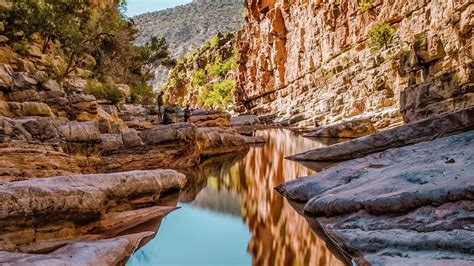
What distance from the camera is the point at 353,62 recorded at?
3803cm

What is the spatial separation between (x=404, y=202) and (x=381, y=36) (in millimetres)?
32215

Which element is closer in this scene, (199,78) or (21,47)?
(21,47)

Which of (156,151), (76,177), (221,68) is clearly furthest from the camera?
(221,68)

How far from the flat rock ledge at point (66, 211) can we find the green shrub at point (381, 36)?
31.2 metres

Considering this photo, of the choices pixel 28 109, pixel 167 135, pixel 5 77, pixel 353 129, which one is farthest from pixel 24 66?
pixel 353 129

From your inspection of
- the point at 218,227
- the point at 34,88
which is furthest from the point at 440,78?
the point at 34,88

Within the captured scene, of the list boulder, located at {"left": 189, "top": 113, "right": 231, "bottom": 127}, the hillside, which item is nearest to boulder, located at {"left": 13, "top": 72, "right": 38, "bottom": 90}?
boulder, located at {"left": 189, "top": 113, "right": 231, "bottom": 127}

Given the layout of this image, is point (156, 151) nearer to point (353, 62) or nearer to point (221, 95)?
point (353, 62)

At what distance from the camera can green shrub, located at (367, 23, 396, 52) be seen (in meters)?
34.2

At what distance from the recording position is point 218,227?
27.2ft

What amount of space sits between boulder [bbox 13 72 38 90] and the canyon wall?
14.5 meters

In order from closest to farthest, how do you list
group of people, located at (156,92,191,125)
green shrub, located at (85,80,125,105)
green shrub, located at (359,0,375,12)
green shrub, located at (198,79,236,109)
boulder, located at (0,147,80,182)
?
boulder, located at (0,147,80,182) < group of people, located at (156,92,191,125) < green shrub, located at (85,80,125,105) < green shrub, located at (359,0,375,12) < green shrub, located at (198,79,236,109)

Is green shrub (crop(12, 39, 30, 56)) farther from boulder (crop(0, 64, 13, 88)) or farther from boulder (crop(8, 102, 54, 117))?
boulder (crop(8, 102, 54, 117))

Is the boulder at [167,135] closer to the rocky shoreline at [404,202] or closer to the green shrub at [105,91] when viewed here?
the rocky shoreline at [404,202]
